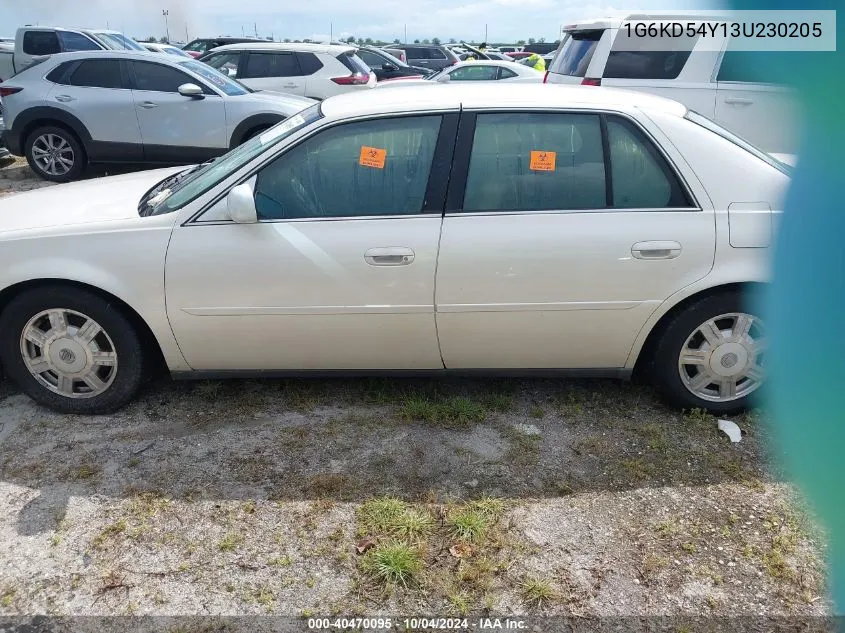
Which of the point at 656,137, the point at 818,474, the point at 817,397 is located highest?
the point at 656,137

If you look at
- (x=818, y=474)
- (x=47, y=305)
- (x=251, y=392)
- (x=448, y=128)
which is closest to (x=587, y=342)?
(x=448, y=128)

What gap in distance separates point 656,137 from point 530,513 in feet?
6.02

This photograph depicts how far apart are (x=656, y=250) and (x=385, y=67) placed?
53.0 feet

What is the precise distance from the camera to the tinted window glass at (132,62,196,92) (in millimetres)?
8586

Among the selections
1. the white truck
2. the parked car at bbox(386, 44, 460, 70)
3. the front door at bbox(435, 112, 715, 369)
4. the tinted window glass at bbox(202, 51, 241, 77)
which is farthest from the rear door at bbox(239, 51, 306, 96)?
the parked car at bbox(386, 44, 460, 70)

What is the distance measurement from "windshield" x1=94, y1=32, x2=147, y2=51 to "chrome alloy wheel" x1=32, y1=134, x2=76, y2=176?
6238 millimetres

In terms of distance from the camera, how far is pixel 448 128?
333 centimetres

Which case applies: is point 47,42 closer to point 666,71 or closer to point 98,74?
point 98,74

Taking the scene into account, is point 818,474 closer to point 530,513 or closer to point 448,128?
point 530,513

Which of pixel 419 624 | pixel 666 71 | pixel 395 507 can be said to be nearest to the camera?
pixel 419 624

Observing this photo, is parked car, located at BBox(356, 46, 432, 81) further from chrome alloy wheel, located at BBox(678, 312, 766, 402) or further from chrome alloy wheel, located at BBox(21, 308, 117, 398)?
chrome alloy wheel, located at BBox(678, 312, 766, 402)

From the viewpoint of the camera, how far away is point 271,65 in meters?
11.3

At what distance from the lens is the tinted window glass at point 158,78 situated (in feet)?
28.2

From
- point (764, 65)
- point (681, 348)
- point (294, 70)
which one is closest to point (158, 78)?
point (294, 70)
